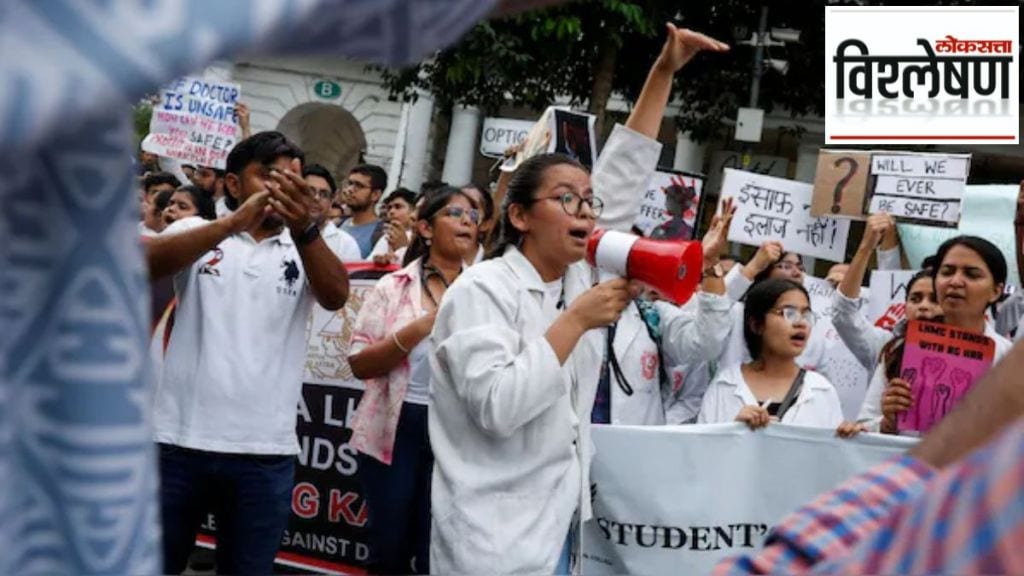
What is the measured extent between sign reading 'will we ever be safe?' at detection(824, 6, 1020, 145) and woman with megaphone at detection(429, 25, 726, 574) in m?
4.97

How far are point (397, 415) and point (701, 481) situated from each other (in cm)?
105

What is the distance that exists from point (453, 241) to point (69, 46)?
4.12 m

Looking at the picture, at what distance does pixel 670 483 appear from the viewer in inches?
176

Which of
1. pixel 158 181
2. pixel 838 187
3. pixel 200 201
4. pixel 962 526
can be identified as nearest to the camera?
pixel 962 526

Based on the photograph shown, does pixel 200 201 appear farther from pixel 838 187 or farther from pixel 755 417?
pixel 838 187

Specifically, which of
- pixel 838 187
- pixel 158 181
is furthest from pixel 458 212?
pixel 838 187

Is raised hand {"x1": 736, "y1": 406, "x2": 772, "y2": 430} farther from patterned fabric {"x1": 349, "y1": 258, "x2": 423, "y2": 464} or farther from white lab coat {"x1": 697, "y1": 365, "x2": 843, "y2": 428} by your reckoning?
patterned fabric {"x1": 349, "y1": 258, "x2": 423, "y2": 464}

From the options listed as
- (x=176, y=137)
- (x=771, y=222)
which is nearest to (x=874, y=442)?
(x=771, y=222)

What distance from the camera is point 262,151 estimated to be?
12.1 ft

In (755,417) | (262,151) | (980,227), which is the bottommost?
(755,417)

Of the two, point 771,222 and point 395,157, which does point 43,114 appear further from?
point 395,157

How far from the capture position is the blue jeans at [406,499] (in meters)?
4.41

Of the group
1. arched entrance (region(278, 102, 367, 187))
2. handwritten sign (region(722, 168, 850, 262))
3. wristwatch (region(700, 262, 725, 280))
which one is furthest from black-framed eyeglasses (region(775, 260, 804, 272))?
arched entrance (region(278, 102, 367, 187))

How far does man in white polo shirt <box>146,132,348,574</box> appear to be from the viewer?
365 centimetres
